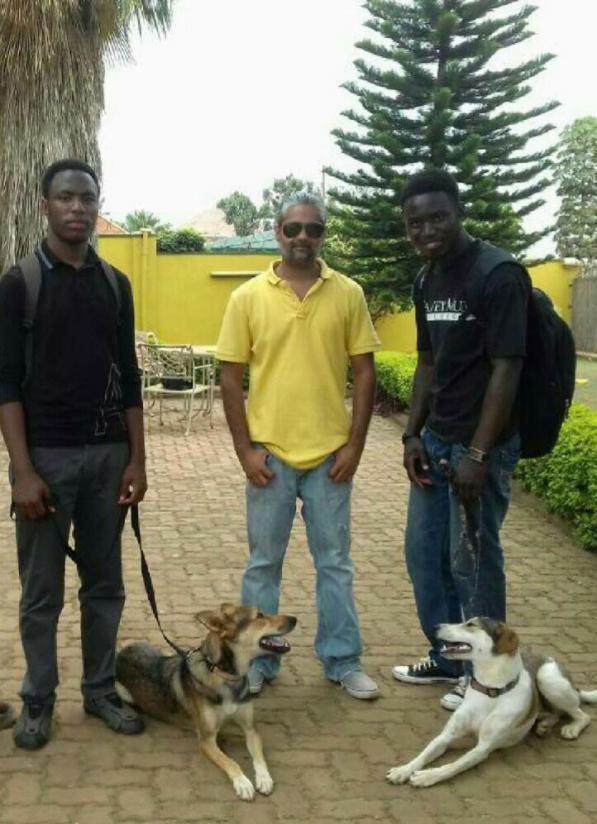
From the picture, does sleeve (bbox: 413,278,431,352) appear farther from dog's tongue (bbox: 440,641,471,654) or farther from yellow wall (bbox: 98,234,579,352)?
yellow wall (bbox: 98,234,579,352)

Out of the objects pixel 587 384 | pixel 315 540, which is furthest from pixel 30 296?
pixel 587 384

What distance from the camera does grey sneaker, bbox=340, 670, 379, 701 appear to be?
3.87m

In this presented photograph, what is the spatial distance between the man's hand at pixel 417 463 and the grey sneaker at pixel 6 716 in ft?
5.97

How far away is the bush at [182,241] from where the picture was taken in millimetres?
18938

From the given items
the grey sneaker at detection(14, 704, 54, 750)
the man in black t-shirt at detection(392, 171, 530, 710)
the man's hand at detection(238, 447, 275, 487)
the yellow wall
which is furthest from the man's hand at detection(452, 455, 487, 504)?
the yellow wall

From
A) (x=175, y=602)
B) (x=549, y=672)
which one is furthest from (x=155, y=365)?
(x=549, y=672)

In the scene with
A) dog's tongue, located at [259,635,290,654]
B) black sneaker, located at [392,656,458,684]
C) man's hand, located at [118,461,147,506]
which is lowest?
black sneaker, located at [392,656,458,684]

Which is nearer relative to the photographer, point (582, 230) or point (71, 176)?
point (71, 176)

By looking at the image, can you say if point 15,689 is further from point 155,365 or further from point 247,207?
point 247,207

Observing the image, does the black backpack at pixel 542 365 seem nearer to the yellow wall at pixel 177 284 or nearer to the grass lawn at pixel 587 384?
the grass lawn at pixel 587 384

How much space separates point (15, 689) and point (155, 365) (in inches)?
338

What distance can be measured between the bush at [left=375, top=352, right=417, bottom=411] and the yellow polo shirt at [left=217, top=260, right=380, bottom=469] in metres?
9.02

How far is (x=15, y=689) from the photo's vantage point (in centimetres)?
395

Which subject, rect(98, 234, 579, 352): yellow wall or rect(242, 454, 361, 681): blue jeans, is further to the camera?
rect(98, 234, 579, 352): yellow wall
